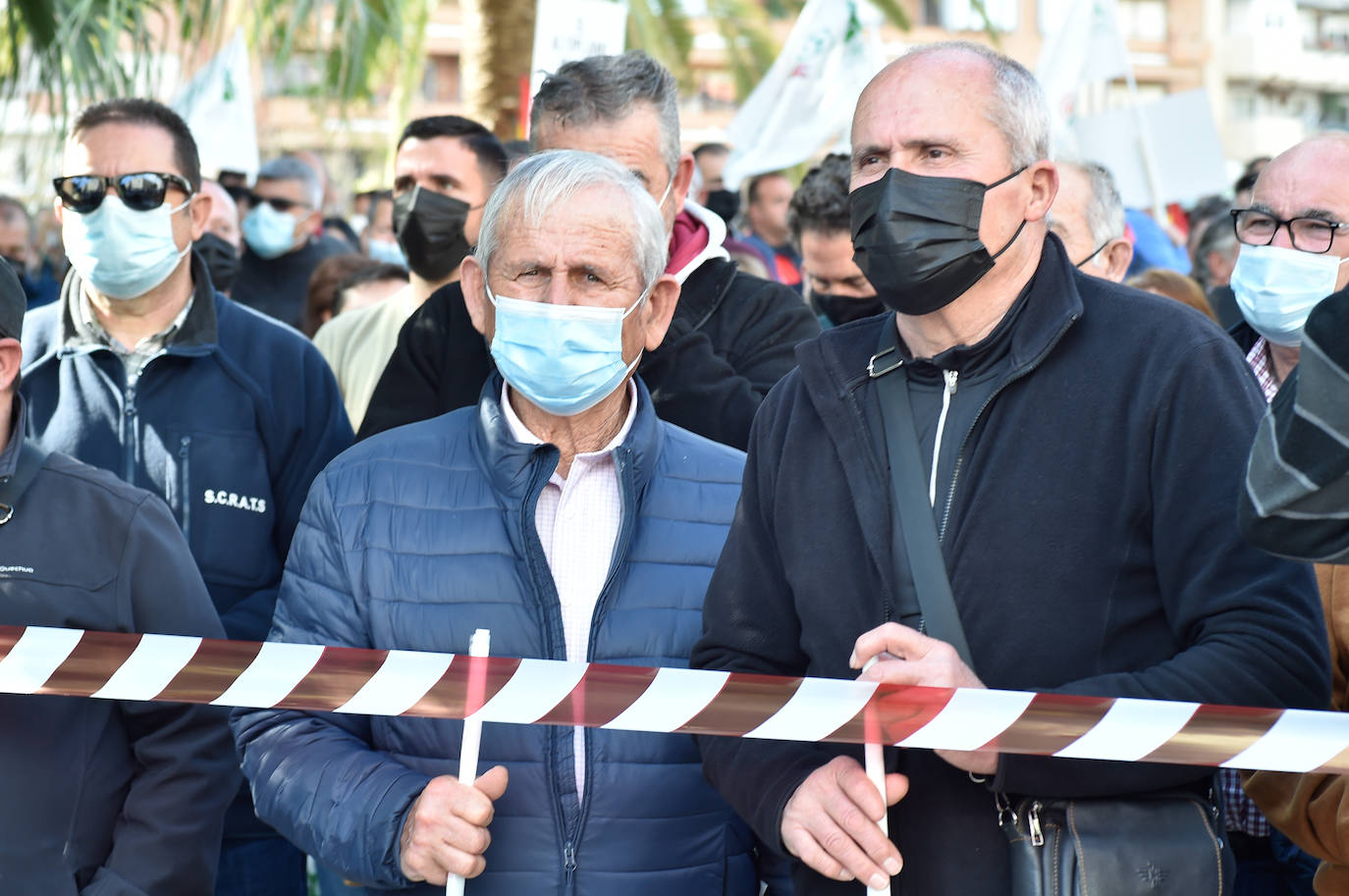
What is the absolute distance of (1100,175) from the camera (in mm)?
5461

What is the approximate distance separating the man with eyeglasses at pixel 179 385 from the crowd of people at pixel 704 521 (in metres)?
0.01

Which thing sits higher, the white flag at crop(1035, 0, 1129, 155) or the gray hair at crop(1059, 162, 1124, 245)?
the white flag at crop(1035, 0, 1129, 155)

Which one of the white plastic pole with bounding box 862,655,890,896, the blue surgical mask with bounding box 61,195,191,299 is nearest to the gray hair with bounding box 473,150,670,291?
the white plastic pole with bounding box 862,655,890,896

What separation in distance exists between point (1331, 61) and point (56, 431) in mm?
61386

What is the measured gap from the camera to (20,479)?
3.25 m

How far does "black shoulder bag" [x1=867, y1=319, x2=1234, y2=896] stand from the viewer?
2.40 metres

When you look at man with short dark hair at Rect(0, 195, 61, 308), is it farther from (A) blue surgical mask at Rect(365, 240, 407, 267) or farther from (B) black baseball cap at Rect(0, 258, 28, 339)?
(B) black baseball cap at Rect(0, 258, 28, 339)

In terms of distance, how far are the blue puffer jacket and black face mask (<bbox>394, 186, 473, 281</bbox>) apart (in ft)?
7.66

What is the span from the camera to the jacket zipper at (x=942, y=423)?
8.93 feet

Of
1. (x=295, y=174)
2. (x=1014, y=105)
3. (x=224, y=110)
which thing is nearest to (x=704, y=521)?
(x=1014, y=105)

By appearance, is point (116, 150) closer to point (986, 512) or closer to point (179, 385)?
point (179, 385)

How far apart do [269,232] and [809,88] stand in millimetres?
3317

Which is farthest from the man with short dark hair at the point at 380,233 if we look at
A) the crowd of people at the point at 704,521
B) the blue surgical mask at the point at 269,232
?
the crowd of people at the point at 704,521

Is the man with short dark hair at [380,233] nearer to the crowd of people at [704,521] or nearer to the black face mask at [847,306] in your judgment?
the black face mask at [847,306]
